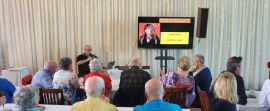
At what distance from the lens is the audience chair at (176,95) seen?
161 inches

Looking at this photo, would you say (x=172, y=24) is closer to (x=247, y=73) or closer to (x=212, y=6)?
(x=212, y=6)

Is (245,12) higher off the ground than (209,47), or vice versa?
(245,12)

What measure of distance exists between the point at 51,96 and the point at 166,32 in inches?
134

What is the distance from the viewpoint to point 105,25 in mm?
7094

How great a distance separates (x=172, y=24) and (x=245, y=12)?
1.64 m

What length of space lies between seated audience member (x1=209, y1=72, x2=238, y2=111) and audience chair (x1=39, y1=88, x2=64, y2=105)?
1856mm

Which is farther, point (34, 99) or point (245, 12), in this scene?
point (245, 12)

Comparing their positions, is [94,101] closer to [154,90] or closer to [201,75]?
[154,90]

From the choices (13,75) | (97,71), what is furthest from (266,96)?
(13,75)

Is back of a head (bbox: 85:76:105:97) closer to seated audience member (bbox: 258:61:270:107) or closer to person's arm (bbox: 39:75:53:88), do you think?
person's arm (bbox: 39:75:53:88)

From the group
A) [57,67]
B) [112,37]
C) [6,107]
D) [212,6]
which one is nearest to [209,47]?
[212,6]

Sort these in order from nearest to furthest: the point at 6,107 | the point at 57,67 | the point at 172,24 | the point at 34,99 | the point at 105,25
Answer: the point at 34,99, the point at 6,107, the point at 57,67, the point at 172,24, the point at 105,25

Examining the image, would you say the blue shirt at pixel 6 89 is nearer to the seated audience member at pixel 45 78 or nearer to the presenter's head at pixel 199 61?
the seated audience member at pixel 45 78

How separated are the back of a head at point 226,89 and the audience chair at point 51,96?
1.90 m
